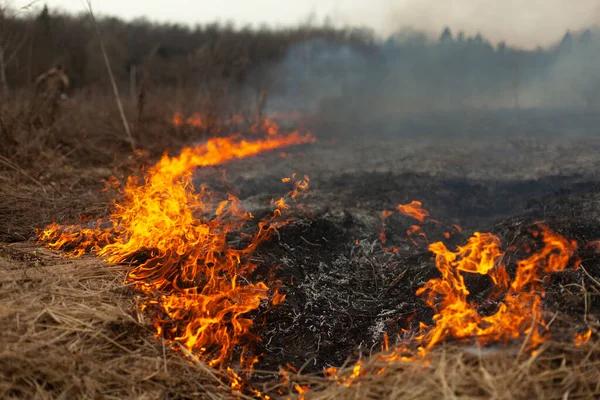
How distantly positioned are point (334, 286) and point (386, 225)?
1475mm

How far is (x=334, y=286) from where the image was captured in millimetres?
4336

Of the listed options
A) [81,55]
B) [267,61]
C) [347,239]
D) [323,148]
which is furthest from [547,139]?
[81,55]

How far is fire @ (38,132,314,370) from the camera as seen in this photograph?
10.8 feet

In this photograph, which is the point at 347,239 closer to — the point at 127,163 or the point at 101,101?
the point at 127,163

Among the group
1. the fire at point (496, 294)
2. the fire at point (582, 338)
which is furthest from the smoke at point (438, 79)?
the fire at point (582, 338)

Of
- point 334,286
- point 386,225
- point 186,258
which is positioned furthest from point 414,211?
point 186,258

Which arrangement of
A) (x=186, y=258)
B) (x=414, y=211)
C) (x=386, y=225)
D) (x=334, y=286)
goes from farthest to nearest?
(x=414, y=211) < (x=386, y=225) < (x=334, y=286) < (x=186, y=258)

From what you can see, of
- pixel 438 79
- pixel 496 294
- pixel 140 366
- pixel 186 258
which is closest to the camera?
pixel 140 366

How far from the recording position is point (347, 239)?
5.09 m

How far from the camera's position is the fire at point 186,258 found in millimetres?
3285

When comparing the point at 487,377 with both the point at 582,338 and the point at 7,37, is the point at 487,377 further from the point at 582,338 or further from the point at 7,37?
the point at 7,37

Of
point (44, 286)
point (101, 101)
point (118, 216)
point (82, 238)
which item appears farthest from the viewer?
point (101, 101)

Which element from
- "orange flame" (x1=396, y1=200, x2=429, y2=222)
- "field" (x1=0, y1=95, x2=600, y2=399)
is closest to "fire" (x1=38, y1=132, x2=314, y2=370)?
"field" (x1=0, y1=95, x2=600, y2=399)

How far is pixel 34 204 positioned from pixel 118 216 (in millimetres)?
1370
